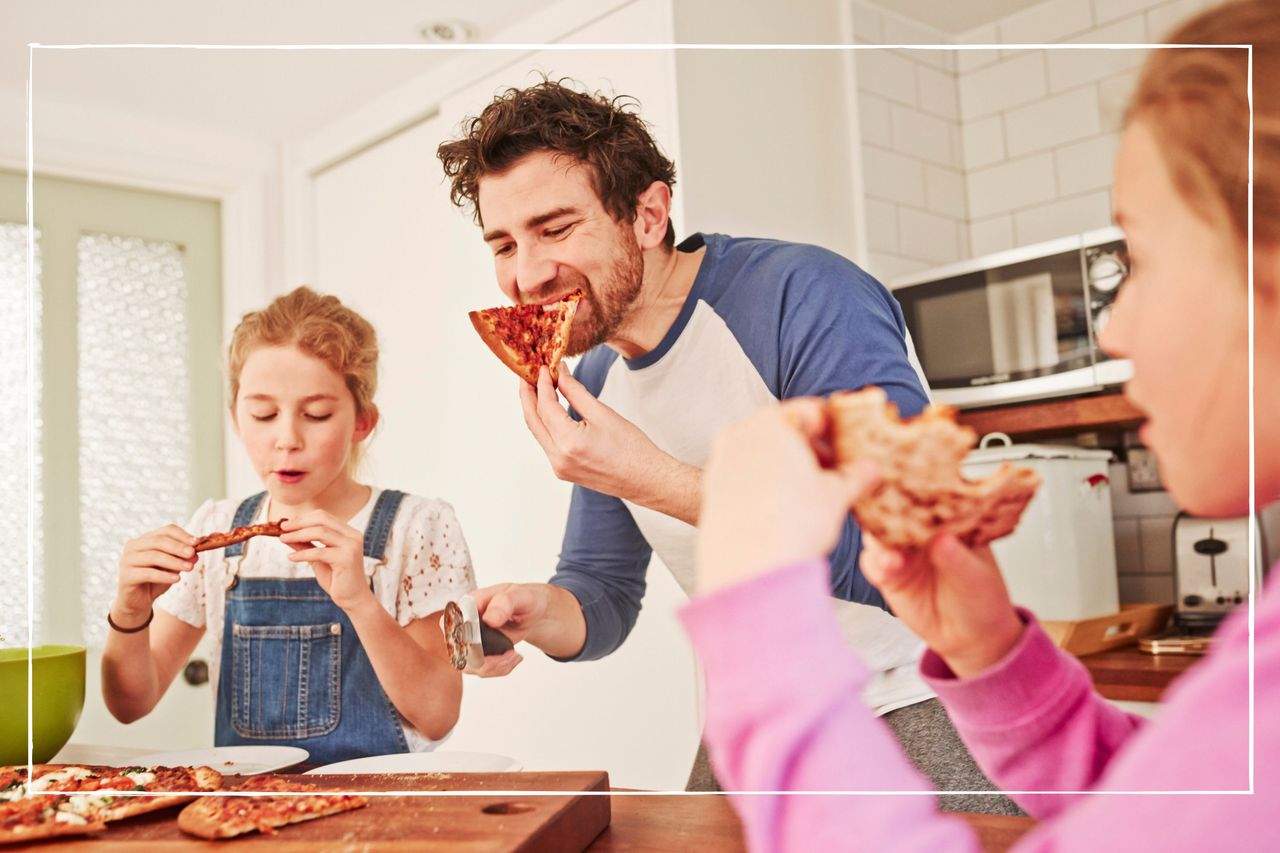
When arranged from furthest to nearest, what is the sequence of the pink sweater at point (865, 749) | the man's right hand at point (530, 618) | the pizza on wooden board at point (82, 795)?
the man's right hand at point (530, 618) → the pizza on wooden board at point (82, 795) → the pink sweater at point (865, 749)

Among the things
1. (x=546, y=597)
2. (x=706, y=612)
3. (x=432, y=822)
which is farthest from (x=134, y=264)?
(x=706, y=612)

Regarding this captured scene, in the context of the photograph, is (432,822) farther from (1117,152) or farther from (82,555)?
(1117,152)

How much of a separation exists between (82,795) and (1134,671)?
1037 millimetres

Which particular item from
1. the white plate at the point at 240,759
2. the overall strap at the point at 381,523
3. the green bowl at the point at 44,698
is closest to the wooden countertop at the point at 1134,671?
the overall strap at the point at 381,523

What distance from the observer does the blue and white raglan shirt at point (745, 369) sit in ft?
3.08

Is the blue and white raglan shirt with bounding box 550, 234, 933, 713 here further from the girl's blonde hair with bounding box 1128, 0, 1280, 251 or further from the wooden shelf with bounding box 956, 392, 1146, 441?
the girl's blonde hair with bounding box 1128, 0, 1280, 251

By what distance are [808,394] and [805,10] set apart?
1.51 ft

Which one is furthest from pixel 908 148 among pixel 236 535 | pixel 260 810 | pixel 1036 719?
pixel 260 810

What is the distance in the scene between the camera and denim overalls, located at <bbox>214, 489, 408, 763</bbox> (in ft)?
3.74

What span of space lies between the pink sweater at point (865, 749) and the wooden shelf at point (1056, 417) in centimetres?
43

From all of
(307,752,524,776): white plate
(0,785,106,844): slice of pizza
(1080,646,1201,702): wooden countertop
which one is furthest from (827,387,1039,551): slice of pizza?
(0,785,106,844): slice of pizza

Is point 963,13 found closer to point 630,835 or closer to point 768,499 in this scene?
point 768,499

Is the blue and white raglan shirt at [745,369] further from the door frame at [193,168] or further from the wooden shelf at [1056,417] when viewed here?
the door frame at [193,168]

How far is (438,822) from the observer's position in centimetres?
101
